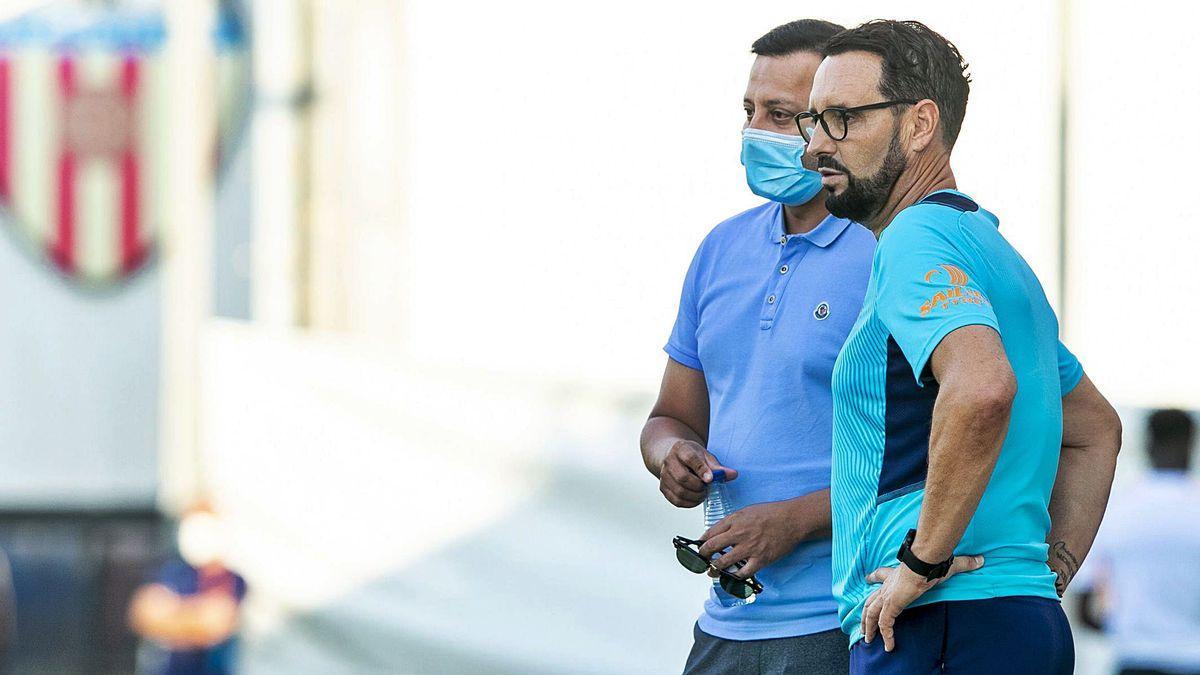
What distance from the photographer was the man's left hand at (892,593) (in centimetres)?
186

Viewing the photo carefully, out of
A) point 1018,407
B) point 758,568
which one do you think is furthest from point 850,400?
point 758,568

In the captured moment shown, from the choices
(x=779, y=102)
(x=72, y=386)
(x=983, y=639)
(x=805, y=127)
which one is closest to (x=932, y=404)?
(x=983, y=639)

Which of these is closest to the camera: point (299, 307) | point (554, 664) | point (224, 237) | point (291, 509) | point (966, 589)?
point (966, 589)

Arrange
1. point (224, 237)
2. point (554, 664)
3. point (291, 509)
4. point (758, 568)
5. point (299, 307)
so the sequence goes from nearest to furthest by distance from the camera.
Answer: point (758, 568) < point (554, 664) < point (291, 509) < point (299, 307) < point (224, 237)

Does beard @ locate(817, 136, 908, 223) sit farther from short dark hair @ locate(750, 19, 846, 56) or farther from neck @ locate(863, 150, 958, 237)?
short dark hair @ locate(750, 19, 846, 56)

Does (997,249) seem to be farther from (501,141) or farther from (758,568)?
(501,141)

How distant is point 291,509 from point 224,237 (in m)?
2.88

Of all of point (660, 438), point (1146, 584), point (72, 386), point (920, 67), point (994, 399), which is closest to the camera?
point (994, 399)

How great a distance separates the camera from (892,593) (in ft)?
6.18

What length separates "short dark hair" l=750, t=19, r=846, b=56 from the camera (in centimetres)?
247

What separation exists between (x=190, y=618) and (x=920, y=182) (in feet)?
15.6

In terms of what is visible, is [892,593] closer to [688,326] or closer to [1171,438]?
[688,326]

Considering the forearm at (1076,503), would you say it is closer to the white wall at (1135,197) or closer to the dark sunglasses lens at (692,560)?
the dark sunglasses lens at (692,560)

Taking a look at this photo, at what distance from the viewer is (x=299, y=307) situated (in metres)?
5.13
